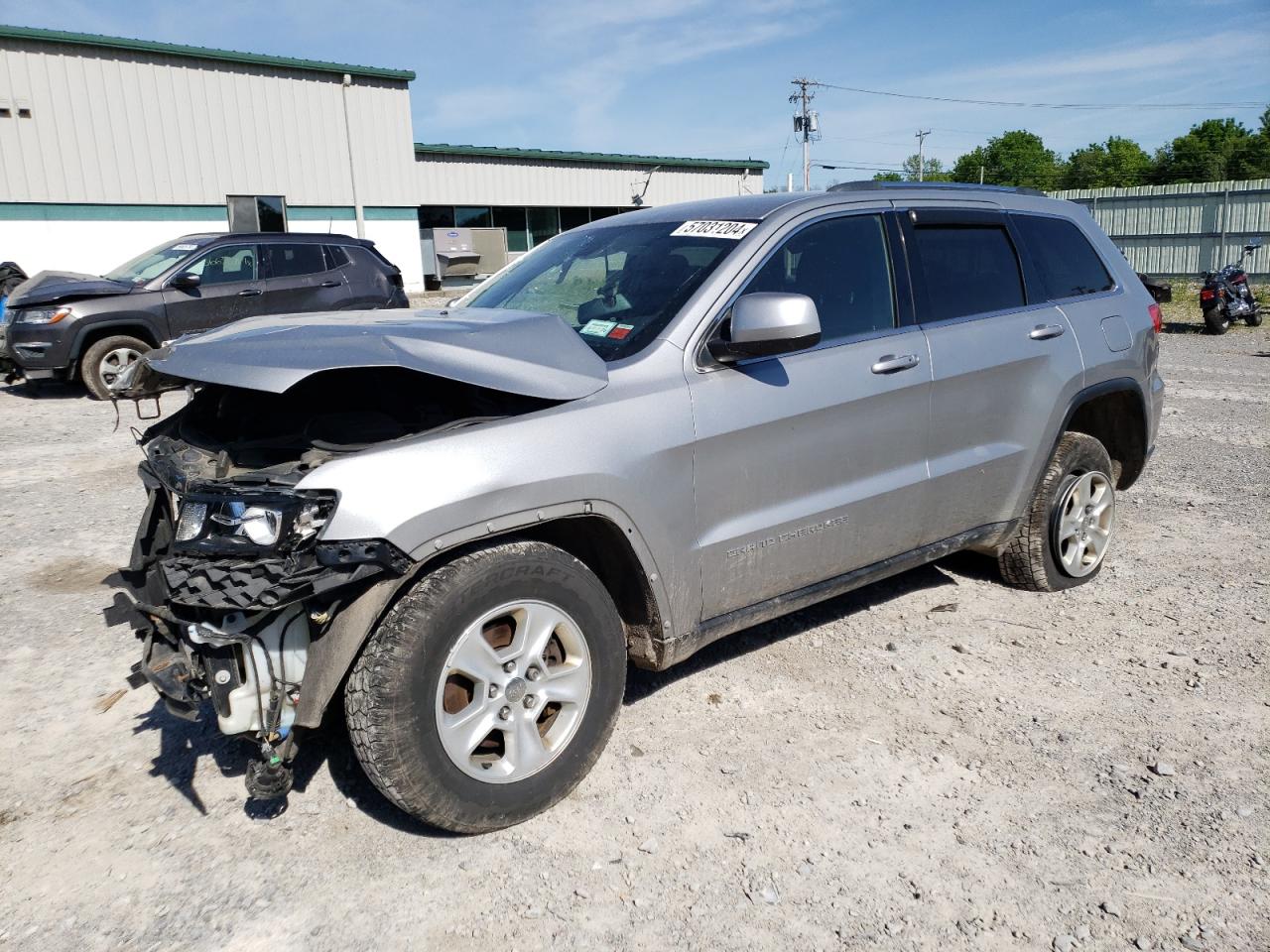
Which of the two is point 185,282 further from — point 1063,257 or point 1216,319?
point 1216,319

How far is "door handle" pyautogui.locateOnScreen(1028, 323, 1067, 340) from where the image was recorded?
4352 mm

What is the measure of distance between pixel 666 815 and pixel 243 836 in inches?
51.0

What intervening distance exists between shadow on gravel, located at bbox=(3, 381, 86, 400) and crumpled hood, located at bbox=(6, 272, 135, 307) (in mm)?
1049

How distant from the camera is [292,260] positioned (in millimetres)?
12273

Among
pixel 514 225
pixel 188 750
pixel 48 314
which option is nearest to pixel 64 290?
pixel 48 314

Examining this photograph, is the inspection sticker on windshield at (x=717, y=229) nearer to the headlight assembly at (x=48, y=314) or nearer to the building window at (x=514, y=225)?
the headlight assembly at (x=48, y=314)

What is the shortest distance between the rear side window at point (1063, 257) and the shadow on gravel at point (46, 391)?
11290mm

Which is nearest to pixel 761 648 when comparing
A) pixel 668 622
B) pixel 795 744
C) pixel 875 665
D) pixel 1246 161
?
pixel 875 665

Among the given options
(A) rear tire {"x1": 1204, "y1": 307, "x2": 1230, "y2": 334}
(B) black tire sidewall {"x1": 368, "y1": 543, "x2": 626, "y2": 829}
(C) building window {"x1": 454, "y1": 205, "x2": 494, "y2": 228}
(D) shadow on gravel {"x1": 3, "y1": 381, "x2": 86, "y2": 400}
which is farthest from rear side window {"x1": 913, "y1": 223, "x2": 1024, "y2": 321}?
(C) building window {"x1": 454, "y1": 205, "x2": 494, "y2": 228}

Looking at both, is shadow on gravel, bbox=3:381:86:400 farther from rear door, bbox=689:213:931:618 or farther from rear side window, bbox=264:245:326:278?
rear door, bbox=689:213:931:618

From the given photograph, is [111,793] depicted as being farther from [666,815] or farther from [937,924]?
[937,924]

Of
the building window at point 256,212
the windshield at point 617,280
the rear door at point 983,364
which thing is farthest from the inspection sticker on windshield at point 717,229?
the building window at point 256,212

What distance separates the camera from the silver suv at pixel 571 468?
103 inches

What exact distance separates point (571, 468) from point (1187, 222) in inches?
1075
